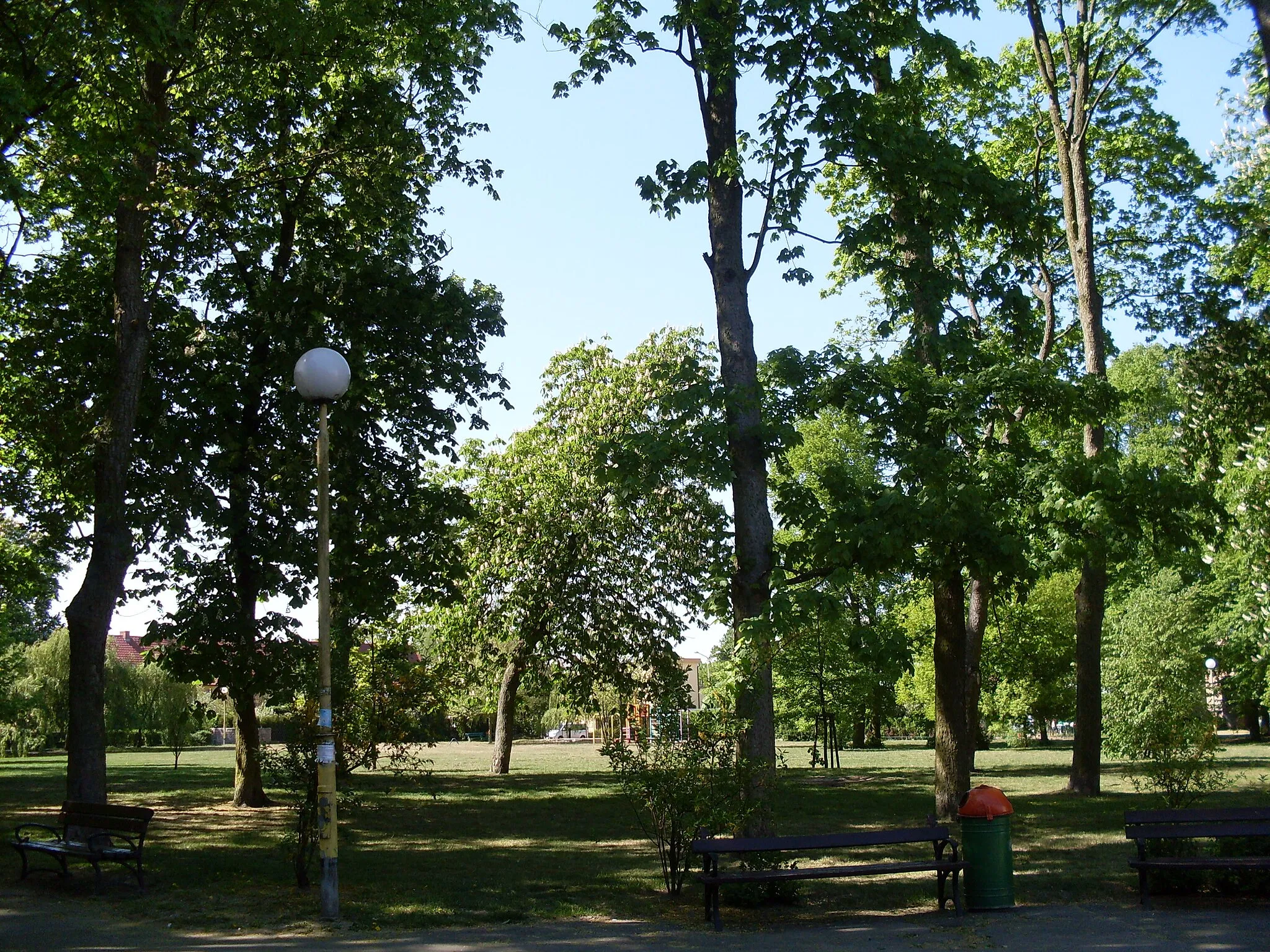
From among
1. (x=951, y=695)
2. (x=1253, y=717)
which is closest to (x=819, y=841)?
(x=951, y=695)

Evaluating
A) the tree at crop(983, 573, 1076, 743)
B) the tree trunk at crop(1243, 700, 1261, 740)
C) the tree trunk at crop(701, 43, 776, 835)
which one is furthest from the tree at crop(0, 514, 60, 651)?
the tree trunk at crop(1243, 700, 1261, 740)

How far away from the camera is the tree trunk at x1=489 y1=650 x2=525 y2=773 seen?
1215 inches

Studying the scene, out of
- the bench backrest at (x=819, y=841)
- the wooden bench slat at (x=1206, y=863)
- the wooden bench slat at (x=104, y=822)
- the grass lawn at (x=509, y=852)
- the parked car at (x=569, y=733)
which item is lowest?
the parked car at (x=569, y=733)

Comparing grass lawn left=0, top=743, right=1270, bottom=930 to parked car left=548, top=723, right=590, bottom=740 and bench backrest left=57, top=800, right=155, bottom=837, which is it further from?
parked car left=548, top=723, right=590, bottom=740

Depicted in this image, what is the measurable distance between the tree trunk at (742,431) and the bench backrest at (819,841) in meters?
0.98

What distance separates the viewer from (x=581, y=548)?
2864 cm

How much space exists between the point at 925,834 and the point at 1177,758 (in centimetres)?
315

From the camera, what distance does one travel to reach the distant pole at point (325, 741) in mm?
9570

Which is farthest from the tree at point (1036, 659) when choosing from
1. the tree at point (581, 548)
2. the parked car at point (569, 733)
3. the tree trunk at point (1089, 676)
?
the parked car at point (569, 733)

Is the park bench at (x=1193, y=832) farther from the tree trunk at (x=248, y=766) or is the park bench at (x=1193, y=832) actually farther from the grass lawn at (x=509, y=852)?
the tree trunk at (x=248, y=766)

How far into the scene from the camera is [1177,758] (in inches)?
440

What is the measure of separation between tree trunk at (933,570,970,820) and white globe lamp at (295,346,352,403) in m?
8.78

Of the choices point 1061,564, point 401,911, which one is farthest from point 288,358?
point 1061,564

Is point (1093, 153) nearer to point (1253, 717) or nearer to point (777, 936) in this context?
point (777, 936)
